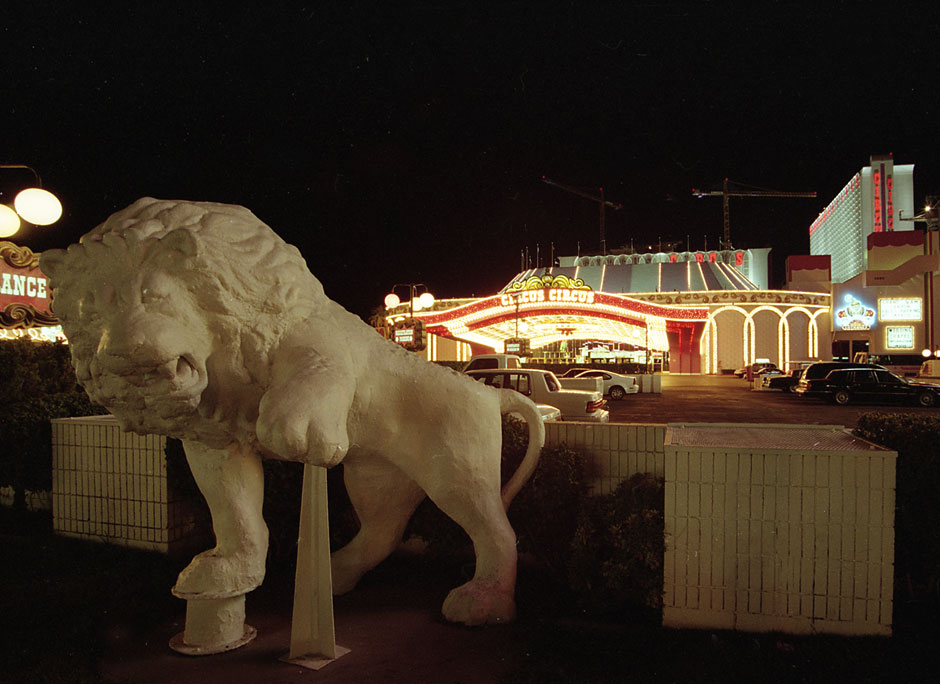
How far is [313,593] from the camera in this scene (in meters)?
2.84

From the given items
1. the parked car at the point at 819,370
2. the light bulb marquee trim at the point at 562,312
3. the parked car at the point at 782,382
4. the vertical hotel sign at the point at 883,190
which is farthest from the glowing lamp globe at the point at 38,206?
the vertical hotel sign at the point at 883,190

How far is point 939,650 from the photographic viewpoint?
294cm

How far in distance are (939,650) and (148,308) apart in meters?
4.00

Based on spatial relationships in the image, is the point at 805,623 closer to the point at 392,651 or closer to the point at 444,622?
the point at 444,622

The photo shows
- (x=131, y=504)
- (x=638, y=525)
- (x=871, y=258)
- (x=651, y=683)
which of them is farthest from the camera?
(x=871, y=258)

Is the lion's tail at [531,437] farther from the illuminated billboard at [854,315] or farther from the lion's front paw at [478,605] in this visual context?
the illuminated billboard at [854,315]

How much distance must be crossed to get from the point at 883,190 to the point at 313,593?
5828cm

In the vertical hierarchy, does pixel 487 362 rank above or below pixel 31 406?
above

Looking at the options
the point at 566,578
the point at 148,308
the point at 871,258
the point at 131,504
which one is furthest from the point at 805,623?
the point at 871,258

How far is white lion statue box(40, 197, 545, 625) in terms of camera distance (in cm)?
231

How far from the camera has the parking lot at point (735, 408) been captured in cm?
1267

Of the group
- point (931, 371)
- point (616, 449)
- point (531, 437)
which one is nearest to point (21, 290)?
point (531, 437)

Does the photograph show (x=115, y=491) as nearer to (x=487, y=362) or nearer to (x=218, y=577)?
(x=218, y=577)

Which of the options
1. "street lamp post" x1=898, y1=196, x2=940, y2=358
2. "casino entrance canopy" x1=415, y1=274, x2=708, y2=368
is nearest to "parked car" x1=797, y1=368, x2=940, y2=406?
"casino entrance canopy" x1=415, y1=274, x2=708, y2=368
